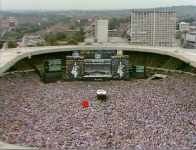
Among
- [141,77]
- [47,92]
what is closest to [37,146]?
[47,92]

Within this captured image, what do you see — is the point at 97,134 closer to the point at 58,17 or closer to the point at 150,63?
the point at 150,63

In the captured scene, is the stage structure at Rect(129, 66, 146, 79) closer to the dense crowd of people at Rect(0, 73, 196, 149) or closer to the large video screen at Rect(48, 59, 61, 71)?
the dense crowd of people at Rect(0, 73, 196, 149)

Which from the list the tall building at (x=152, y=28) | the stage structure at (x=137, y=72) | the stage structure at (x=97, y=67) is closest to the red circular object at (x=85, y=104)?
the stage structure at (x=97, y=67)

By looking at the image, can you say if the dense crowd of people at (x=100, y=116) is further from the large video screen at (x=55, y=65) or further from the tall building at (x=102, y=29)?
the tall building at (x=102, y=29)

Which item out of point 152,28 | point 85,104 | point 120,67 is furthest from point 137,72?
point 152,28

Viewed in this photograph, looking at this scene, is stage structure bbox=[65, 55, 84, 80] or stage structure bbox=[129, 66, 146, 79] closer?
stage structure bbox=[65, 55, 84, 80]

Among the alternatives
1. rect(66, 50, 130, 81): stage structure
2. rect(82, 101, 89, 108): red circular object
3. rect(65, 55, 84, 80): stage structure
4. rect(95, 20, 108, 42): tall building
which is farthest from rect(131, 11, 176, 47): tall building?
rect(82, 101, 89, 108): red circular object

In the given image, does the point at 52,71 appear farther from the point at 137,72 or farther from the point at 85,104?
the point at 85,104
